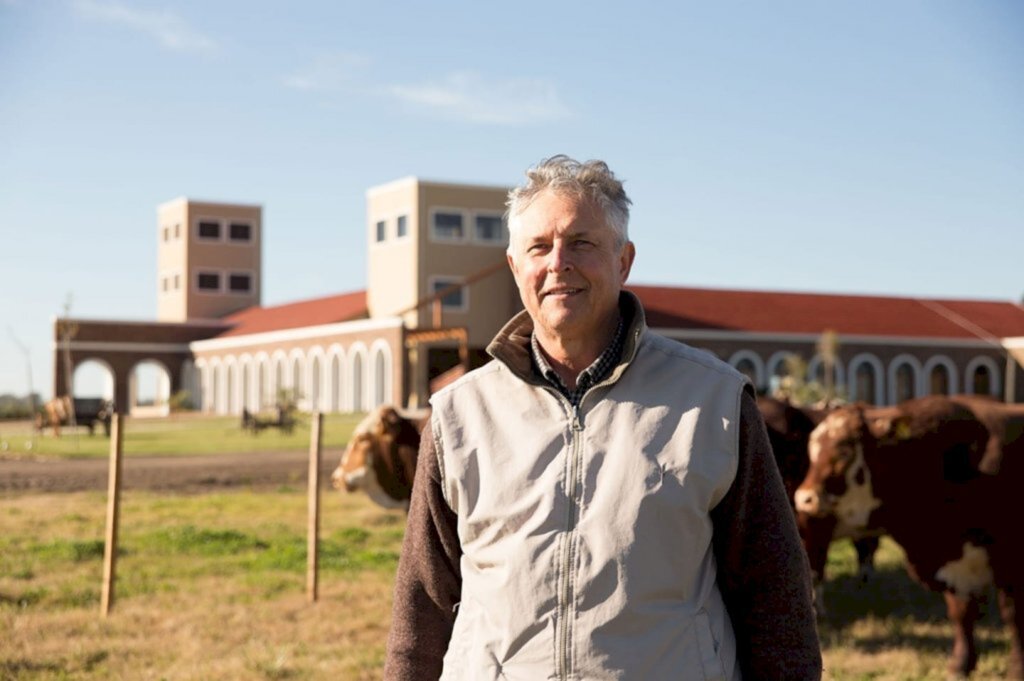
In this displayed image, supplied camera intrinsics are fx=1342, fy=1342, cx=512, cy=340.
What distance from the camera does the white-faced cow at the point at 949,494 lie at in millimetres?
8922

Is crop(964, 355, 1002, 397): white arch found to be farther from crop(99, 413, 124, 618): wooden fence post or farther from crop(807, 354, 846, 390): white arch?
crop(99, 413, 124, 618): wooden fence post

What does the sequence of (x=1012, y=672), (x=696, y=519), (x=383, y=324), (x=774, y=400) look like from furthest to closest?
(x=383, y=324) < (x=774, y=400) < (x=1012, y=672) < (x=696, y=519)

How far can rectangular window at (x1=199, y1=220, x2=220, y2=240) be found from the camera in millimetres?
77875

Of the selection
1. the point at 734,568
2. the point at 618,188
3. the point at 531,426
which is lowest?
the point at 734,568

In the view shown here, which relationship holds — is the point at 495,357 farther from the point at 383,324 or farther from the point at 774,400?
the point at 383,324

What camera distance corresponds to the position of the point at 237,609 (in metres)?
11.0

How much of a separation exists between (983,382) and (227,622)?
52.3 m

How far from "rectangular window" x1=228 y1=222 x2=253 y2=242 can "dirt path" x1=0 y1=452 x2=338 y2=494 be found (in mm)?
50474

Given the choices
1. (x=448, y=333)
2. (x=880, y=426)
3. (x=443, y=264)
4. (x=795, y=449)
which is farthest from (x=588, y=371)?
(x=443, y=264)

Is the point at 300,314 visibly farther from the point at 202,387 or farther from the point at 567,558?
the point at 567,558

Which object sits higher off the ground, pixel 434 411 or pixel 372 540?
pixel 434 411

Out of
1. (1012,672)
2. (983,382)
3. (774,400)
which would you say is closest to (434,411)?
(1012,672)

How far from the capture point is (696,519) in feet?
9.72

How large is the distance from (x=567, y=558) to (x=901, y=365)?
55545 millimetres
